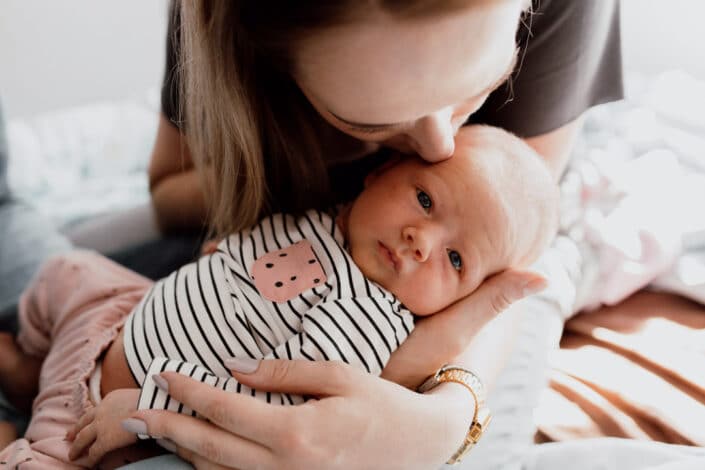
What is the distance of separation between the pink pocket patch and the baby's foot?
53 centimetres

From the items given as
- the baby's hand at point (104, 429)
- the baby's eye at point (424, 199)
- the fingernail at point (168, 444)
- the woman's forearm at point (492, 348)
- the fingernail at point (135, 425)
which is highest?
the baby's eye at point (424, 199)

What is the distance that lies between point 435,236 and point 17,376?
0.81 meters

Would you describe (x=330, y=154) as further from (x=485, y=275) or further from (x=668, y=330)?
(x=668, y=330)

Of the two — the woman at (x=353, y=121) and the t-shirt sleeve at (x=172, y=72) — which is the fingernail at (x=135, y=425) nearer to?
the woman at (x=353, y=121)

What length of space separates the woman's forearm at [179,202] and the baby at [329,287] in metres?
0.42

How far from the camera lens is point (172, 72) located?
1.28 m

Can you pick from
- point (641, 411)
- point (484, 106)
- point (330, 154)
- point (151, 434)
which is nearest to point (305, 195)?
point (330, 154)

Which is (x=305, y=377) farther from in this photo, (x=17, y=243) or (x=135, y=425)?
(x=17, y=243)

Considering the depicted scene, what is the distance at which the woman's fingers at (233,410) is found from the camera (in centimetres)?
80

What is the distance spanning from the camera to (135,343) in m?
0.99

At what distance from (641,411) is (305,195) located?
636 mm

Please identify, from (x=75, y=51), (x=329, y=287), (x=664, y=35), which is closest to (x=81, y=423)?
(x=329, y=287)

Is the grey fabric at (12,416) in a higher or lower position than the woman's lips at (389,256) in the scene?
lower

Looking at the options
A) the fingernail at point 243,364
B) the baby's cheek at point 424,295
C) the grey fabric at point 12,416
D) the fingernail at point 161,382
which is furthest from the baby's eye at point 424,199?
the grey fabric at point 12,416
